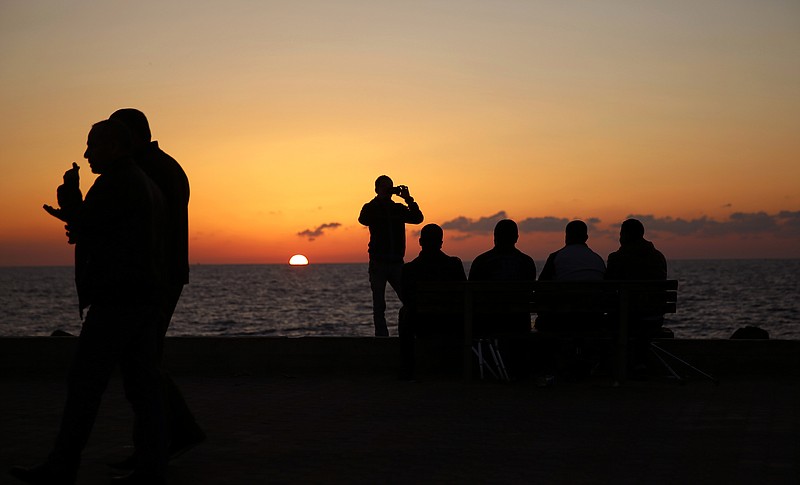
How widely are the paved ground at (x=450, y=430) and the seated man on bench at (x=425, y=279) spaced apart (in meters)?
0.44

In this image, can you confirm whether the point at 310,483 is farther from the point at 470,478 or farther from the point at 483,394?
the point at 483,394

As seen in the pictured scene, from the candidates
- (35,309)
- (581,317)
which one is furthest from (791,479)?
(35,309)

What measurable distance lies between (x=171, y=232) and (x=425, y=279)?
15.9ft

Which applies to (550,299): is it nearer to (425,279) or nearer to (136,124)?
(425,279)

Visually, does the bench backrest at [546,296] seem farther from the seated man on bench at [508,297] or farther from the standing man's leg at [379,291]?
the standing man's leg at [379,291]

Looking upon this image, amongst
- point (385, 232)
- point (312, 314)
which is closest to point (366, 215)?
point (385, 232)

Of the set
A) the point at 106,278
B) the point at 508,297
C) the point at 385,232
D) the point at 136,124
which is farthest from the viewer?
the point at 385,232

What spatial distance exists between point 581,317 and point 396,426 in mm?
3175

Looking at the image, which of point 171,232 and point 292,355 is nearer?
point 171,232

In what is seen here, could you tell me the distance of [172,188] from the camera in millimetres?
6430

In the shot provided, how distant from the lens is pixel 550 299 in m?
10.4

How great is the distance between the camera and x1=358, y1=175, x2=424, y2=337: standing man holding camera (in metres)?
12.4

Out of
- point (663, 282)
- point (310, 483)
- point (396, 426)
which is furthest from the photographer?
point (663, 282)

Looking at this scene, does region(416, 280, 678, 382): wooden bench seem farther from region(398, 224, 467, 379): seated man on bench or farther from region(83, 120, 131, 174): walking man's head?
region(83, 120, 131, 174): walking man's head
